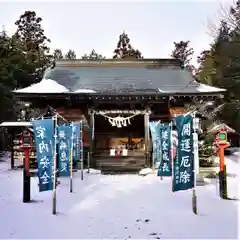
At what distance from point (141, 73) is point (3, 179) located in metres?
8.79

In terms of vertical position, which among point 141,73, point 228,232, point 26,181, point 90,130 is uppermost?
point 141,73

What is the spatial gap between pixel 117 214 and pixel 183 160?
1.72 m

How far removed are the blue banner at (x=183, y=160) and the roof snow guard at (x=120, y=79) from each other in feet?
23.3

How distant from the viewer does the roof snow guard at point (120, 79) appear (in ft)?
47.1

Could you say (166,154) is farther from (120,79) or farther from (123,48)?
(123,48)

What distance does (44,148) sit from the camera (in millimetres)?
7254

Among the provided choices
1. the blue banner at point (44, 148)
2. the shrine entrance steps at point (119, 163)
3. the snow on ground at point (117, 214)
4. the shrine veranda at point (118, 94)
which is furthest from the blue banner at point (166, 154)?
the shrine entrance steps at point (119, 163)

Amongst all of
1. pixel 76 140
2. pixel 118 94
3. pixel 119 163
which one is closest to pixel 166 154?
pixel 76 140

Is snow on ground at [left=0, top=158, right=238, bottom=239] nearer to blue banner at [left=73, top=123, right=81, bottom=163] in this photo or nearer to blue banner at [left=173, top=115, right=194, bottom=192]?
blue banner at [left=173, top=115, right=194, bottom=192]

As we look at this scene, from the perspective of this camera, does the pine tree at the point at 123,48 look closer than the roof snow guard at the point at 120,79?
No

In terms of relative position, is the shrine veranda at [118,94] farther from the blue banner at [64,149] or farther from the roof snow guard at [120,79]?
the blue banner at [64,149]

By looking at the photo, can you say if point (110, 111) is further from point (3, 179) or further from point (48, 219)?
point (48, 219)

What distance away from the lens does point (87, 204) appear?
772cm

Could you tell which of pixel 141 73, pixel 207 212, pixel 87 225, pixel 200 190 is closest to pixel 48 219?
pixel 87 225
